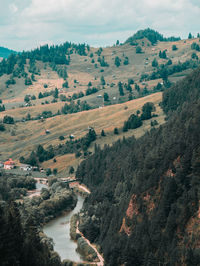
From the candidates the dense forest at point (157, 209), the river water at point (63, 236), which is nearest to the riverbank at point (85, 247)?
the river water at point (63, 236)

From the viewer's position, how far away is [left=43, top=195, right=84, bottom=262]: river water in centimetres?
11354

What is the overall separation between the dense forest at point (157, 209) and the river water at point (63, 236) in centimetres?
561

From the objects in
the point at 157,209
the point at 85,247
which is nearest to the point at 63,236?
the point at 85,247

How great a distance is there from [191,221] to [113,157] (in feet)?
325

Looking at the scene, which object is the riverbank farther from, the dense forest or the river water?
the dense forest

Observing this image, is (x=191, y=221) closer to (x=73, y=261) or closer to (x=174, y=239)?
(x=174, y=239)

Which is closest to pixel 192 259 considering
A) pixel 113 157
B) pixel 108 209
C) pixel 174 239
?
pixel 174 239

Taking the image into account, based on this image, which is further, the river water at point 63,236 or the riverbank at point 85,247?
the river water at point 63,236

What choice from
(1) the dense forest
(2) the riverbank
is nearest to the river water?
(2) the riverbank

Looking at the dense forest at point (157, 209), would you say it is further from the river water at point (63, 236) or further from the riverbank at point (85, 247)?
the river water at point (63, 236)

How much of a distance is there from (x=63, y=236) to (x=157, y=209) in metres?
36.2

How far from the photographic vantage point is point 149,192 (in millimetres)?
111875

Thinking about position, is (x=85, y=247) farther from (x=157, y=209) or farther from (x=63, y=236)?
(x=157, y=209)

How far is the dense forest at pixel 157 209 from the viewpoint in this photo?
9062 centimetres
